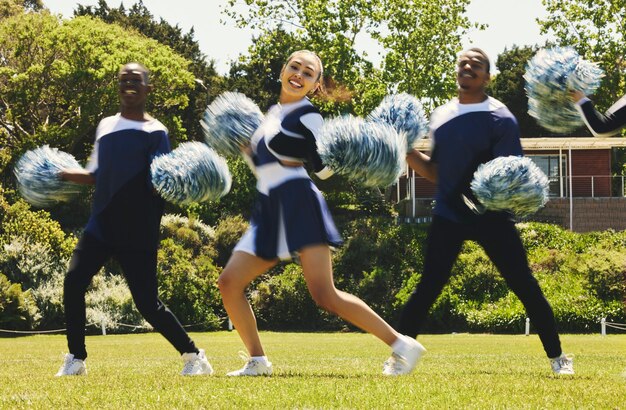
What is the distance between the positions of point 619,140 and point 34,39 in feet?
74.2

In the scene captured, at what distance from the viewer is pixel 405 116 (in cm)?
665

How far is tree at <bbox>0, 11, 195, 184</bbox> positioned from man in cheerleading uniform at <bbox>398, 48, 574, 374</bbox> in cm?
3255

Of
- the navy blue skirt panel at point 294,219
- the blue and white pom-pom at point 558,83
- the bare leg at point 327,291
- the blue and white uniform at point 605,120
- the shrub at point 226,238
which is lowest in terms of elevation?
the shrub at point 226,238

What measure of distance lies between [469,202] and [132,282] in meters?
2.33

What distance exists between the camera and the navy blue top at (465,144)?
22.3ft

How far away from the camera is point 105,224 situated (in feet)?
23.4

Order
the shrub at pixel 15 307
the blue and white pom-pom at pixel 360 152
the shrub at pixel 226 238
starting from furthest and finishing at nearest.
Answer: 1. the shrub at pixel 226 238
2. the shrub at pixel 15 307
3. the blue and white pom-pom at pixel 360 152

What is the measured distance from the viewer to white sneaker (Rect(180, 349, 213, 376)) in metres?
7.06

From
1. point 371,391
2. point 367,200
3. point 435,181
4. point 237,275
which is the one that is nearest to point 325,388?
point 371,391

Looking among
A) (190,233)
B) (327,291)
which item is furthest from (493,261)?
(190,233)

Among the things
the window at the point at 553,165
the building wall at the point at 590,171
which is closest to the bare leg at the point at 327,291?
the window at the point at 553,165

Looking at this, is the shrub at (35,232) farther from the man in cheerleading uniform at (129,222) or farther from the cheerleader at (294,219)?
the cheerleader at (294,219)

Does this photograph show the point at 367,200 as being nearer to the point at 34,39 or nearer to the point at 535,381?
the point at 34,39

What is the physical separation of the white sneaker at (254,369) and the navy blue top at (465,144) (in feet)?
4.97
